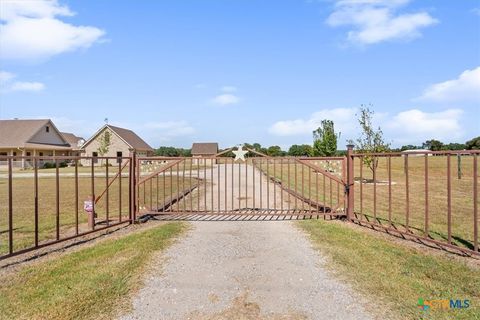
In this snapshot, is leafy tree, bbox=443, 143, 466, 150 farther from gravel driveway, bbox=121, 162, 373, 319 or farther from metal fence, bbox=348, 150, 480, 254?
gravel driveway, bbox=121, 162, 373, 319

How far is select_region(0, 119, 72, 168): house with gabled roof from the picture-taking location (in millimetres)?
37156

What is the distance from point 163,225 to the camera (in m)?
7.86

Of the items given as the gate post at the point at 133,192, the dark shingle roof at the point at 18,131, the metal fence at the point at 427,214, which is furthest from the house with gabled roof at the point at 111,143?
the metal fence at the point at 427,214

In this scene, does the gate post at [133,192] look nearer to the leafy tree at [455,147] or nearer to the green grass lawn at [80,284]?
the green grass lawn at [80,284]

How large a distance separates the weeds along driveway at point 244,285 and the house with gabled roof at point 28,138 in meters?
37.3

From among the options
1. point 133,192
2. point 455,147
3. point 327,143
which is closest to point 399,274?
point 133,192

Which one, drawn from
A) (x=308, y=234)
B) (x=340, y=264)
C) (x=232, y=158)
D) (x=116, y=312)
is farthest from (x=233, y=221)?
(x=116, y=312)

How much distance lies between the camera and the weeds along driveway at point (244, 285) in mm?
3447

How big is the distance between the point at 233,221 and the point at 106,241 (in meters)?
3.16

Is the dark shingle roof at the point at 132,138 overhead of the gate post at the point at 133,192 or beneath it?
overhead

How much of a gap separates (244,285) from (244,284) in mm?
31

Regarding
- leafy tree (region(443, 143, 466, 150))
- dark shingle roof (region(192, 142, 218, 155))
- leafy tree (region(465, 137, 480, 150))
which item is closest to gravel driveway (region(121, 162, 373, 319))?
dark shingle roof (region(192, 142, 218, 155))

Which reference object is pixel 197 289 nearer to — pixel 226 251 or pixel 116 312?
pixel 116 312

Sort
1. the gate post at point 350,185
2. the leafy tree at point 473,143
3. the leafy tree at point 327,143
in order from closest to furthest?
the gate post at point 350,185 → the leafy tree at point 327,143 → the leafy tree at point 473,143
